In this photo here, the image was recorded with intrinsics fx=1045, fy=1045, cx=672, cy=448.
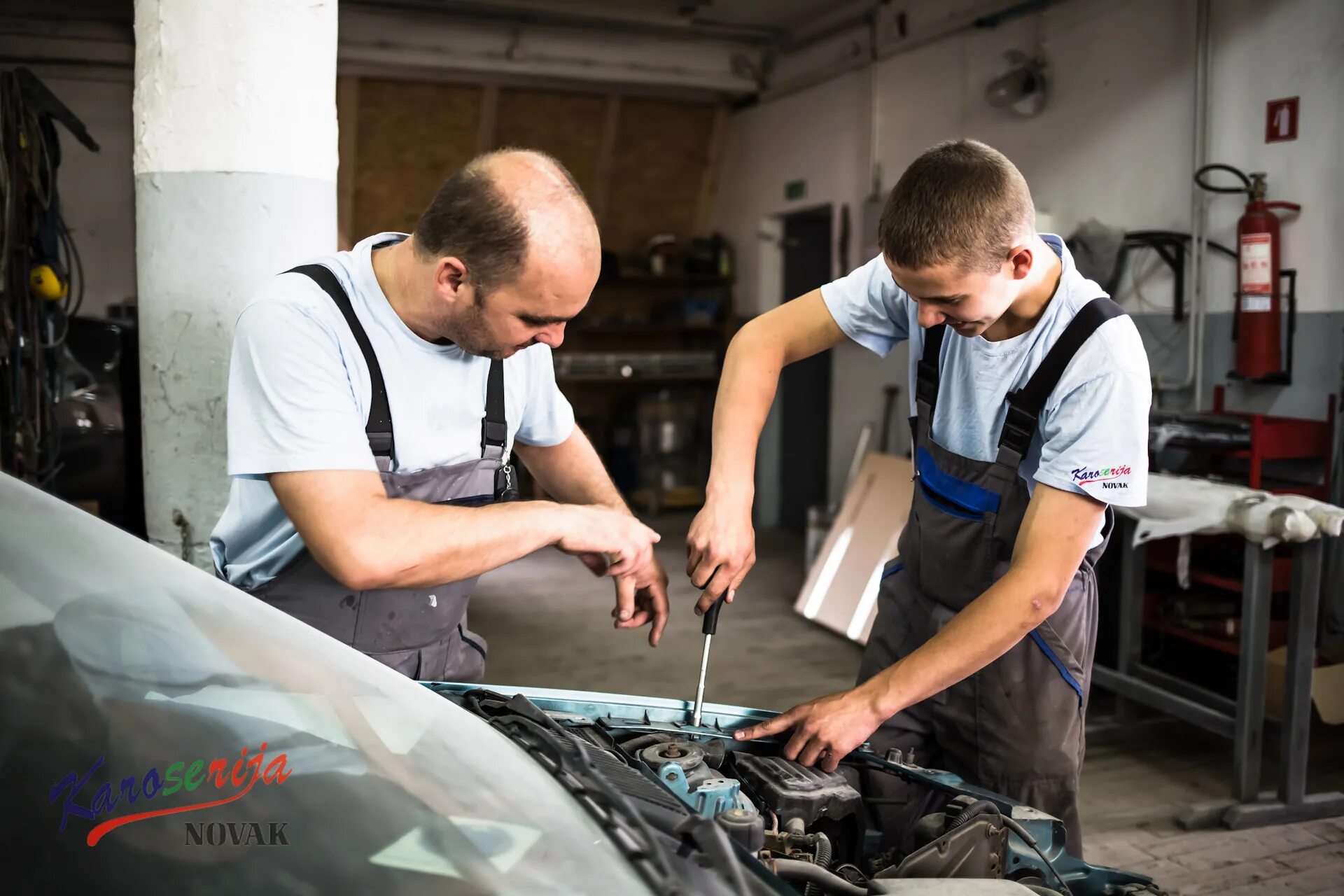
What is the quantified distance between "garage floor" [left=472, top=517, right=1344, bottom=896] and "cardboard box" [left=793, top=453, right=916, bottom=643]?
120 mm

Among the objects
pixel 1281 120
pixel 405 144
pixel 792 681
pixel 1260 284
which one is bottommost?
pixel 792 681

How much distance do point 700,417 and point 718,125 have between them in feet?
7.77

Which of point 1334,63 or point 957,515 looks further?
point 1334,63

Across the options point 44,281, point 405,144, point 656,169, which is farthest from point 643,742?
point 656,169

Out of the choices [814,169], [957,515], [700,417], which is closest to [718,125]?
[814,169]

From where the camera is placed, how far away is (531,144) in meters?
8.05

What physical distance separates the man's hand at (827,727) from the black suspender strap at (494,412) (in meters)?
0.64

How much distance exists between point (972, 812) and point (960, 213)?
2.85ft

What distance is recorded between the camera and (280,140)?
2365 millimetres

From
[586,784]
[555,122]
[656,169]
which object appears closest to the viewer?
[586,784]

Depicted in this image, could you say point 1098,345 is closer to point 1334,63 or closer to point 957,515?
point 957,515

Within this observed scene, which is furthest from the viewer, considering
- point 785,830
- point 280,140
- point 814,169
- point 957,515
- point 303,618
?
point 814,169

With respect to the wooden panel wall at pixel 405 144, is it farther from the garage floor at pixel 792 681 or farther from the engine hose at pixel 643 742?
the engine hose at pixel 643 742

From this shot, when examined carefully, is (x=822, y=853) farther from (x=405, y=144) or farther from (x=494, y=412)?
(x=405, y=144)
